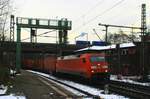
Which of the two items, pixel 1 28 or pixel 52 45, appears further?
pixel 52 45

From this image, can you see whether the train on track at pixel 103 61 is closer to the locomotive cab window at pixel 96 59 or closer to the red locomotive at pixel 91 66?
the red locomotive at pixel 91 66

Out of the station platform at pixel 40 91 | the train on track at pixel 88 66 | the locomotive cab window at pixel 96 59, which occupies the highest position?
the locomotive cab window at pixel 96 59

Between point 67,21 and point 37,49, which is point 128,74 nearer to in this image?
point 67,21

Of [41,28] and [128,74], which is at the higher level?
[41,28]

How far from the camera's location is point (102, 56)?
3525cm

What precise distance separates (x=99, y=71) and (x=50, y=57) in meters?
29.3

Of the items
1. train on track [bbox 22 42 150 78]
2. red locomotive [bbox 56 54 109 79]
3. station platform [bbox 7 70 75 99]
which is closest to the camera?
station platform [bbox 7 70 75 99]

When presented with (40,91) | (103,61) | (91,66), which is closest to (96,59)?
(103,61)

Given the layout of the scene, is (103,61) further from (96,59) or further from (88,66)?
(88,66)

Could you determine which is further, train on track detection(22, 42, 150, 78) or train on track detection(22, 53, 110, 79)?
train on track detection(22, 42, 150, 78)

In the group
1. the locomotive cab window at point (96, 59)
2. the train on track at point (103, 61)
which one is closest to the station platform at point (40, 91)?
the train on track at point (103, 61)

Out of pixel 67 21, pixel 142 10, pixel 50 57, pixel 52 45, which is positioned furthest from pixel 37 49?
pixel 142 10

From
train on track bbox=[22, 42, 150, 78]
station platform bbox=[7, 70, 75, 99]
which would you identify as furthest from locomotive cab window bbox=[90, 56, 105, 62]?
station platform bbox=[7, 70, 75, 99]

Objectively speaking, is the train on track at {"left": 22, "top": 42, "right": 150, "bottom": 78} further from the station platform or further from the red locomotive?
the station platform
